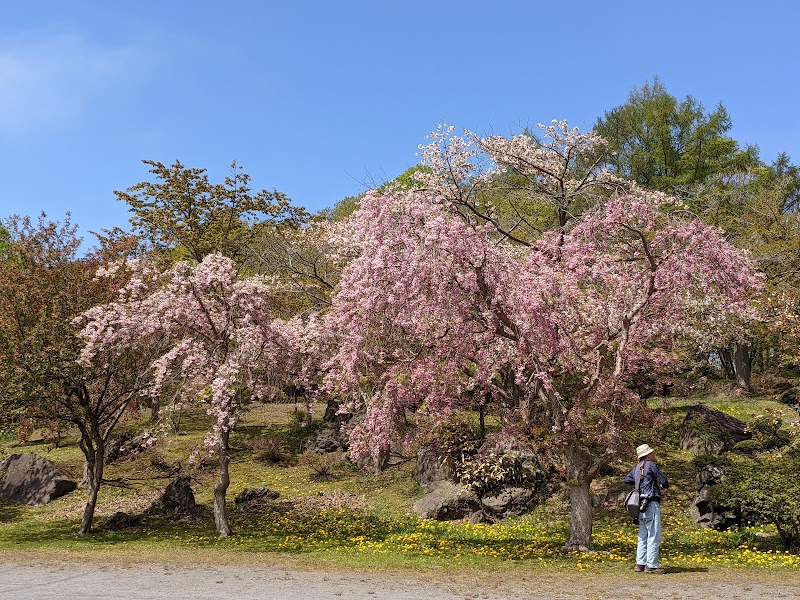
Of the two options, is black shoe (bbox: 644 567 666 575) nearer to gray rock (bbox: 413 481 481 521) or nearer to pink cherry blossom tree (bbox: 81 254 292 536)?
gray rock (bbox: 413 481 481 521)

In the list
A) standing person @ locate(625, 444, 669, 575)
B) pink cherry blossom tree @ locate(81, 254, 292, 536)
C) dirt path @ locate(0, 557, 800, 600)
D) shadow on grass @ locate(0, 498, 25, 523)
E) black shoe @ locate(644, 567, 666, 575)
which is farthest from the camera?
shadow on grass @ locate(0, 498, 25, 523)

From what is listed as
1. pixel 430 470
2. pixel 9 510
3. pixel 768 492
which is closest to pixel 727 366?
pixel 430 470

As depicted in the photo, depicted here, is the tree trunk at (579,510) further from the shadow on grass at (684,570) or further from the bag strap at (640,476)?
the shadow on grass at (684,570)

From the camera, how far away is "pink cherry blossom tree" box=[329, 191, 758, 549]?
1445 cm

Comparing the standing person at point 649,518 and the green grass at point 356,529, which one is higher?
the standing person at point 649,518

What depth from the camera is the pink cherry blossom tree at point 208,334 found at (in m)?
18.1

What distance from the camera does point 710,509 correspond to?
1784 centimetres

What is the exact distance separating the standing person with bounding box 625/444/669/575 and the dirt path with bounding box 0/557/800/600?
1.68 feet

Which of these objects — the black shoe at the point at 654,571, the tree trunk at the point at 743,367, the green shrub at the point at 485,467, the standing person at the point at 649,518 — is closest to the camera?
the black shoe at the point at 654,571

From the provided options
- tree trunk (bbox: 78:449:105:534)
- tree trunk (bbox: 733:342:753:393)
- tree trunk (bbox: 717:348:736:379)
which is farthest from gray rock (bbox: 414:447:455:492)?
tree trunk (bbox: 717:348:736:379)

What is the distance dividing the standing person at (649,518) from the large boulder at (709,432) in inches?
477

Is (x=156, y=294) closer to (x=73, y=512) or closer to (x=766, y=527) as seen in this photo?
(x=73, y=512)

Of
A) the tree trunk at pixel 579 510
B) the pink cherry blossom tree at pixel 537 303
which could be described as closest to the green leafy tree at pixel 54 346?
the pink cherry blossom tree at pixel 537 303

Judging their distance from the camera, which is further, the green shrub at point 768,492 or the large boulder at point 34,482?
the large boulder at point 34,482
